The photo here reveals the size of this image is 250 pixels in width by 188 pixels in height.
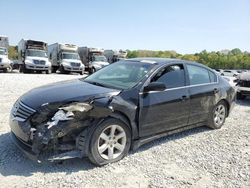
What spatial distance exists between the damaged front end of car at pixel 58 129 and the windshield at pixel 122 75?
838 mm

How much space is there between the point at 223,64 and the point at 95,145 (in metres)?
90.6

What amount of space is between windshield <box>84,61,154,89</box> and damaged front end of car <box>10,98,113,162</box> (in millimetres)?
838

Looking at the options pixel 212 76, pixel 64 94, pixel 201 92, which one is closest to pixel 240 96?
pixel 212 76

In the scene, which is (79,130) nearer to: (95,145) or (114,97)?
(95,145)

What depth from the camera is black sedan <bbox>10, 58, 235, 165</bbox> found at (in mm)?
3602

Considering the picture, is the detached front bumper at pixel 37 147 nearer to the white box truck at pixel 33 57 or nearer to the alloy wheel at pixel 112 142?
the alloy wheel at pixel 112 142

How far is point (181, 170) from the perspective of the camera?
394 cm

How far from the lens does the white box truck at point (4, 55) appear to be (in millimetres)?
20750

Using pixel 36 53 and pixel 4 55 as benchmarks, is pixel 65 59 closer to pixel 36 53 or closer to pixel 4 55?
pixel 36 53

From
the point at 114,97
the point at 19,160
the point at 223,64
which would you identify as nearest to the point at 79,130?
the point at 114,97

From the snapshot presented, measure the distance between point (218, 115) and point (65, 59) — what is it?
19.9m

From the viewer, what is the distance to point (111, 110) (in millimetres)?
3850

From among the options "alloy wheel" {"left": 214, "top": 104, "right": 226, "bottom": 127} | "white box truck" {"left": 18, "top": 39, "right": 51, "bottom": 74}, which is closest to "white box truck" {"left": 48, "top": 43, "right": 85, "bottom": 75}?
"white box truck" {"left": 18, "top": 39, "right": 51, "bottom": 74}

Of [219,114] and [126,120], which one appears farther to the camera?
[219,114]
